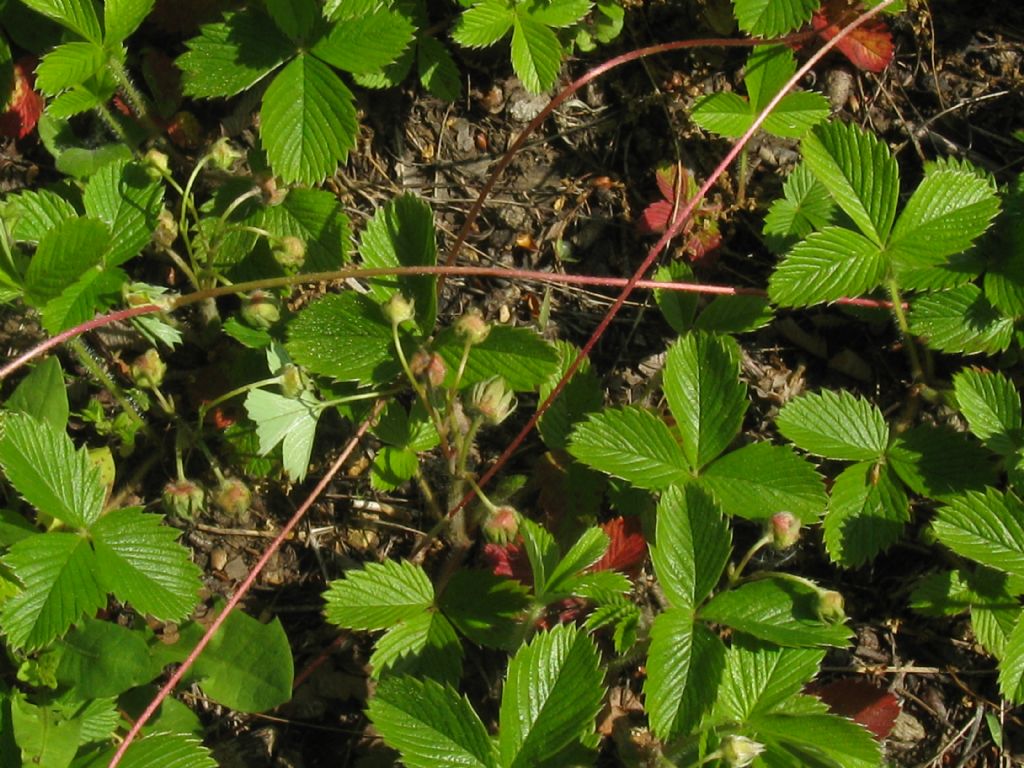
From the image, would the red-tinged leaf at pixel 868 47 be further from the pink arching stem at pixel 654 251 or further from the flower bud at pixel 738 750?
the flower bud at pixel 738 750

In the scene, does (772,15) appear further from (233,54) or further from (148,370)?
(148,370)

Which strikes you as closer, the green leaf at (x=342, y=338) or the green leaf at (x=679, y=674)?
the green leaf at (x=679, y=674)

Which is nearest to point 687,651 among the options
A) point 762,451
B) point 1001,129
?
point 762,451

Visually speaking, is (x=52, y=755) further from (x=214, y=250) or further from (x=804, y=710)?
(x=804, y=710)

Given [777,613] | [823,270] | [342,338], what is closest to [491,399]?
[342,338]

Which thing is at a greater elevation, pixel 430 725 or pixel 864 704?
pixel 430 725

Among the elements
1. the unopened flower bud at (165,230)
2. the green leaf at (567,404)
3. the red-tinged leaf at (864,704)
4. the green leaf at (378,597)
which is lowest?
the red-tinged leaf at (864,704)

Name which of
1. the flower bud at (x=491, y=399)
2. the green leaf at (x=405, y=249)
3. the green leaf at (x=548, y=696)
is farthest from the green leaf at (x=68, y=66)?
the green leaf at (x=548, y=696)
